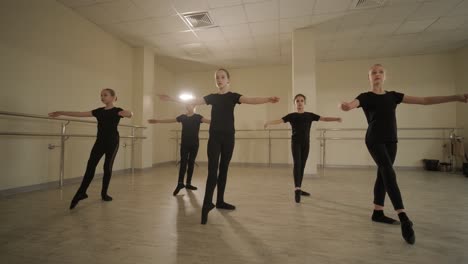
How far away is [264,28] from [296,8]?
0.81 meters

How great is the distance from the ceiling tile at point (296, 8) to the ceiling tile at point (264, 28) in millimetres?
307

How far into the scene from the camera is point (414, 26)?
440 centimetres

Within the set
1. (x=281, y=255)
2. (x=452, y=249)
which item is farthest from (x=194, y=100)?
(x=452, y=249)

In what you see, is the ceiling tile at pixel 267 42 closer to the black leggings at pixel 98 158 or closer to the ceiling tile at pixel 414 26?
the ceiling tile at pixel 414 26

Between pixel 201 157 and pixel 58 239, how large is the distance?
550cm

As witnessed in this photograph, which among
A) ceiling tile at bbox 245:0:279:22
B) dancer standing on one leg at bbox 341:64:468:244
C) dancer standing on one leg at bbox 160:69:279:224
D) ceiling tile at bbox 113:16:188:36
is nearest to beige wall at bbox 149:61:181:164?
ceiling tile at bbox 113:16:188:36

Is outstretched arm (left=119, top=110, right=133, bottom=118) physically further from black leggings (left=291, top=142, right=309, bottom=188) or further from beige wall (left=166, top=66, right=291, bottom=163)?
beige wall (left=166, top=66, right=291, bottom=163)

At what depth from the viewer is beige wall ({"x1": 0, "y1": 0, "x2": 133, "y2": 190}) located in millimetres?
2816

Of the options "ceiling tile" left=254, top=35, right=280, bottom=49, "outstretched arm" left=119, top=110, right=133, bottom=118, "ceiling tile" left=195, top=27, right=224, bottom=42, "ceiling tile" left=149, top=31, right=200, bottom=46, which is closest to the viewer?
"outstretched arm" left=119, top=110, right=133, bottom=118

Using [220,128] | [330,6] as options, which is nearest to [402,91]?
[330,6]

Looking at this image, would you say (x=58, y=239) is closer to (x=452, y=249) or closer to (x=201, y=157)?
(x=452, y=249)

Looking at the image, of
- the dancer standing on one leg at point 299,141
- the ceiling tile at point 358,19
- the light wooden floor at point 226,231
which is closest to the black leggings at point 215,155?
the light wooden floor at point 226,231

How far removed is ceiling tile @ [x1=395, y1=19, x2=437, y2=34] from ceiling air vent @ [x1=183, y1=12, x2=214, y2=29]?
12.2 ft

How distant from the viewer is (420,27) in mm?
4441
